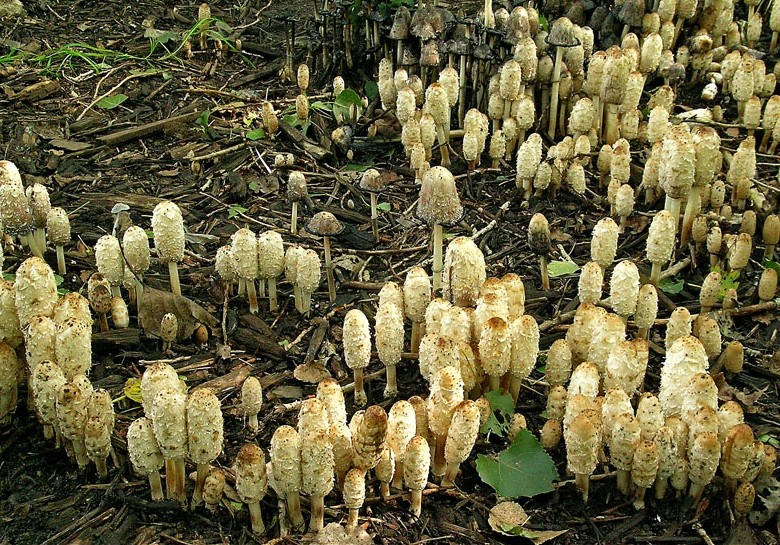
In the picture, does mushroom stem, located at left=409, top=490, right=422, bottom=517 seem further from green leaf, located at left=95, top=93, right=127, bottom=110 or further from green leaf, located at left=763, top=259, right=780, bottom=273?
green leaf, located at left=95, top=93, right=127, bottom=110

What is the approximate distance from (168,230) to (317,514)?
1358 millimetres

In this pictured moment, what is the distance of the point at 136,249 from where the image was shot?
136 inches

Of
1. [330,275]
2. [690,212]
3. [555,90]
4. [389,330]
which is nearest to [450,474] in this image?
[389,330]

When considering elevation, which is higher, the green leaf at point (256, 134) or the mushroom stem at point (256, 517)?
the green leaf at point (256, 134)

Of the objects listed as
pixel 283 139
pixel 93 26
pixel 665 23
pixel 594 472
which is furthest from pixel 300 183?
pixel 93 26

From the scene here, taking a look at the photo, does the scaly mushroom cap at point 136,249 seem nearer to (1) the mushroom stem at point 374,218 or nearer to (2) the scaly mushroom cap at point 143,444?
(2) the scaly mushroom cap at point 143,444

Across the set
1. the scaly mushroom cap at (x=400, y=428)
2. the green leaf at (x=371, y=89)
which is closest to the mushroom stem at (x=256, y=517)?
the scaly mushroom cap at (x=400, y=428)

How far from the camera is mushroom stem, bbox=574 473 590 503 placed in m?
2.81

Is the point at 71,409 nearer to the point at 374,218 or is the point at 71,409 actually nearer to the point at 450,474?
the point at 450,474

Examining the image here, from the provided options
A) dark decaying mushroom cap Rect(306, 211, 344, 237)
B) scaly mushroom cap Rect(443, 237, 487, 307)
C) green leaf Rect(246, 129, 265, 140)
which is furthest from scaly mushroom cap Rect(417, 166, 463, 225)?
green leaf Rect(246, 129, 265, 140)

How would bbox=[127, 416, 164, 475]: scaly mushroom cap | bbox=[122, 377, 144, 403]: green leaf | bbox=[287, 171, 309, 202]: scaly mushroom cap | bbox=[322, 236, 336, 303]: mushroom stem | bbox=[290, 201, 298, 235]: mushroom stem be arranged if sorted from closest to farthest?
bbox=[127, 416, 164, 475]: scaly mushroom cap < bbox=[122, 377, 144, 403]: green leaf < bbox=[322, 236, 336, 303]: mushroom stem < bbox=[287, 171, 309, 202]: scaly mushroom cap < bbox=[290, 201, 298, 235]: mushroom stem

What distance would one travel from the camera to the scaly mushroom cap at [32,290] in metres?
2.83

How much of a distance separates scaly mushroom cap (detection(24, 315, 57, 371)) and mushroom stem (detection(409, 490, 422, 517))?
3.98 ft

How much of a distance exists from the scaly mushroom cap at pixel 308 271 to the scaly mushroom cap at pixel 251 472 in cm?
119
